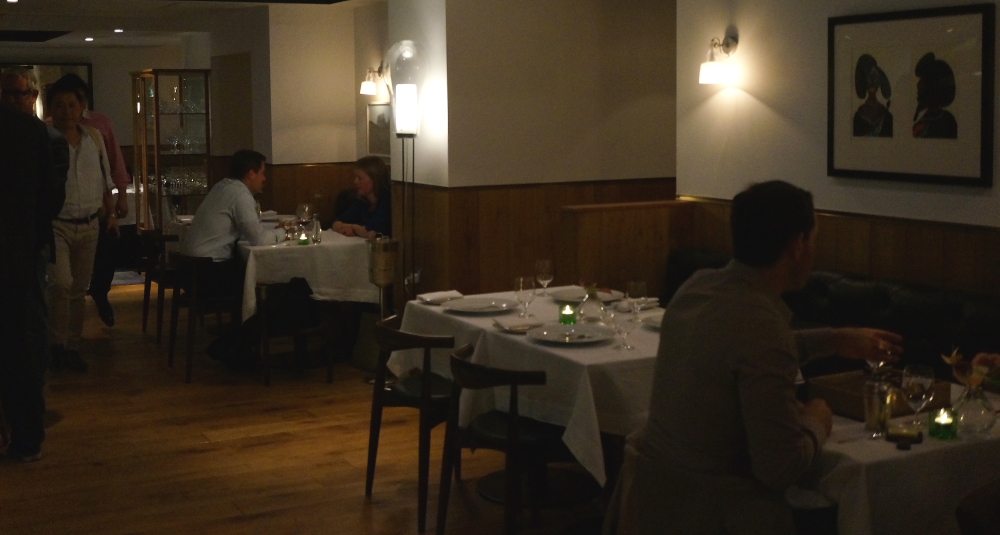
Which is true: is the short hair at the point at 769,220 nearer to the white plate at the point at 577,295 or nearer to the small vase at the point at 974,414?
the small vase at the point at 974,414

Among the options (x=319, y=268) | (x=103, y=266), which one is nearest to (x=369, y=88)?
(x=103, y=266)

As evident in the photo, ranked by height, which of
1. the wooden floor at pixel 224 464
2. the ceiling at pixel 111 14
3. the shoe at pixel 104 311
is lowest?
the wooden floor at pixel 224 464

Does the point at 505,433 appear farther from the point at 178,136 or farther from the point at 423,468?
the point at 178,136

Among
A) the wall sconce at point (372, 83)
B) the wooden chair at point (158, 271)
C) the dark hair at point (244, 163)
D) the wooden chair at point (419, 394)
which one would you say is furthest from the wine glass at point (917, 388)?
the wall sconce at point (372, 83)

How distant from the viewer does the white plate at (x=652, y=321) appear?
15.1ft

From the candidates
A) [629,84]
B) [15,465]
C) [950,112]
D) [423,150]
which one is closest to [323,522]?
[15,465]

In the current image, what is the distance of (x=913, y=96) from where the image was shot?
5.44m

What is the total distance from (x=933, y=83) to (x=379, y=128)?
216 inches

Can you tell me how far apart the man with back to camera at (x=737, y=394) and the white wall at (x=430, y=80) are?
507 cm

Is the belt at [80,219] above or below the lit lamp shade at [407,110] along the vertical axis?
below

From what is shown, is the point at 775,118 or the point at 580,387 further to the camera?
the point at 775,118

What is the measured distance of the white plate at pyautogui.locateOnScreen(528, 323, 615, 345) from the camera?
4.31 meters

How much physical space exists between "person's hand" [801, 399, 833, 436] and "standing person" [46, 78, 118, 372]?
554 centimetres

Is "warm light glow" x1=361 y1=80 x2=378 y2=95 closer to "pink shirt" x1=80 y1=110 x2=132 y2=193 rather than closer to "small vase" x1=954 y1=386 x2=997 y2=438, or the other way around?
"pink shirt" x1=80 y1=110 x2=132 y2=193
